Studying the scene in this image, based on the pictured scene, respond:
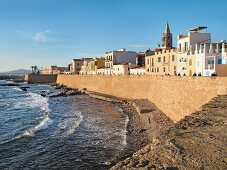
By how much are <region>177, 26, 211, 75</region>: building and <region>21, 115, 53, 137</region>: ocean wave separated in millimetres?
17719

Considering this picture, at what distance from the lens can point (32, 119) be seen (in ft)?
92.4

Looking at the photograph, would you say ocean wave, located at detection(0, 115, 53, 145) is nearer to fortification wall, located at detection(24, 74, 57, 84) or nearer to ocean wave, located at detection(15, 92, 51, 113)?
ocean wave, located at detection(15, 92, 51, 113)

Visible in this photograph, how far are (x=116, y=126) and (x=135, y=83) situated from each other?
55.4 ft

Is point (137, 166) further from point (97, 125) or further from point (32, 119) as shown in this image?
point (32, 119)

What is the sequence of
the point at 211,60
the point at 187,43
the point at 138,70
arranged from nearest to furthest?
1. the point at 211,60
2. the point at 187,43
3. the point at 138,70

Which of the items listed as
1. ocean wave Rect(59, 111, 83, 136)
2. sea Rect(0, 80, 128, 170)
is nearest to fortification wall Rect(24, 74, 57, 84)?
sea Rect(0, 80, 128, 170)

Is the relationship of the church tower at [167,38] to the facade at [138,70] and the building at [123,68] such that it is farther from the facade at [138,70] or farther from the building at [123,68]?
the building at [123,68]

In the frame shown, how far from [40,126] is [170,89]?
36.6 ft

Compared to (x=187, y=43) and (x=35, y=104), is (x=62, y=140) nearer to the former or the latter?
(x=35, y=104)

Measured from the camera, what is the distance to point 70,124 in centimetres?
2494

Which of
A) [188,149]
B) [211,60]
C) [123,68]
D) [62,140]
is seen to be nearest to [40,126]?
[62,140]

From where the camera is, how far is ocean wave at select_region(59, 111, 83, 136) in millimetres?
22125

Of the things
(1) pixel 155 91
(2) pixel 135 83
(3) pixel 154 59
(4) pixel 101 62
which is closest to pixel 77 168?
(1) pixel 155 91

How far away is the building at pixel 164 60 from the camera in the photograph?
43.3m
